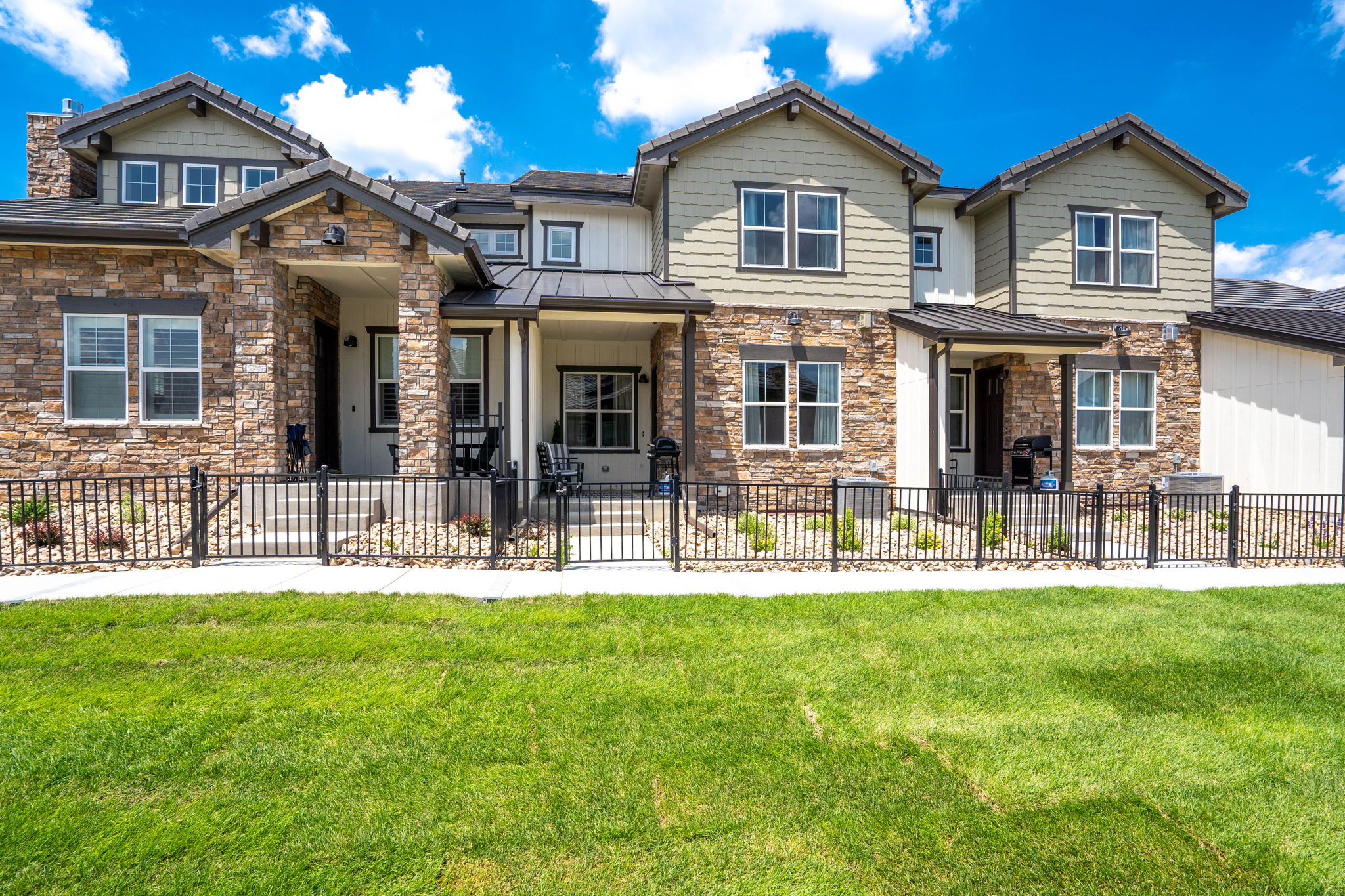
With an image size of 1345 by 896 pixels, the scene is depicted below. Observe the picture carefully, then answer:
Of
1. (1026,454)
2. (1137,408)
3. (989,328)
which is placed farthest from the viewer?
(1137,408)

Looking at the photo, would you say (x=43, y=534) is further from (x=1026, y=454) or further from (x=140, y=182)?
(x=1026, y=454)

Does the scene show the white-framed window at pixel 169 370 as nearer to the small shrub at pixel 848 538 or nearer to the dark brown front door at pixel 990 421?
the small shrub at pixel 848 538

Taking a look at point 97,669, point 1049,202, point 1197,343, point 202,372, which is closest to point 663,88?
point 1049,202

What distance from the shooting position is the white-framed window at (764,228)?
12.8m

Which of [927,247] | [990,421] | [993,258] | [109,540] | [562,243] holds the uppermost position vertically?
[927,247]

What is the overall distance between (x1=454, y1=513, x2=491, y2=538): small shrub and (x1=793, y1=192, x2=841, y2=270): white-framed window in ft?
27.0

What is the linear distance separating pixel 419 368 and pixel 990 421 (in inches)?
484

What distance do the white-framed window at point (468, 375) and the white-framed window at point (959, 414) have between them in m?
10.9

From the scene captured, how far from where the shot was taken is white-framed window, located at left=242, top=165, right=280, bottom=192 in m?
12.9

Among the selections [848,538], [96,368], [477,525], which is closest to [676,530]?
[848,538]

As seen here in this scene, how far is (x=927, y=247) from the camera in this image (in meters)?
15.0

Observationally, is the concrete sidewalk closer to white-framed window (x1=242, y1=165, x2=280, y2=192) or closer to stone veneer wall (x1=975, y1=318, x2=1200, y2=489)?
stone veneer wall (x1=975, y1=318, x2=1200, y2=489)

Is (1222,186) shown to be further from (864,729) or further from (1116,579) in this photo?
(864,729)

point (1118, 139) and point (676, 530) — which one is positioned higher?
point (1118, 139)
